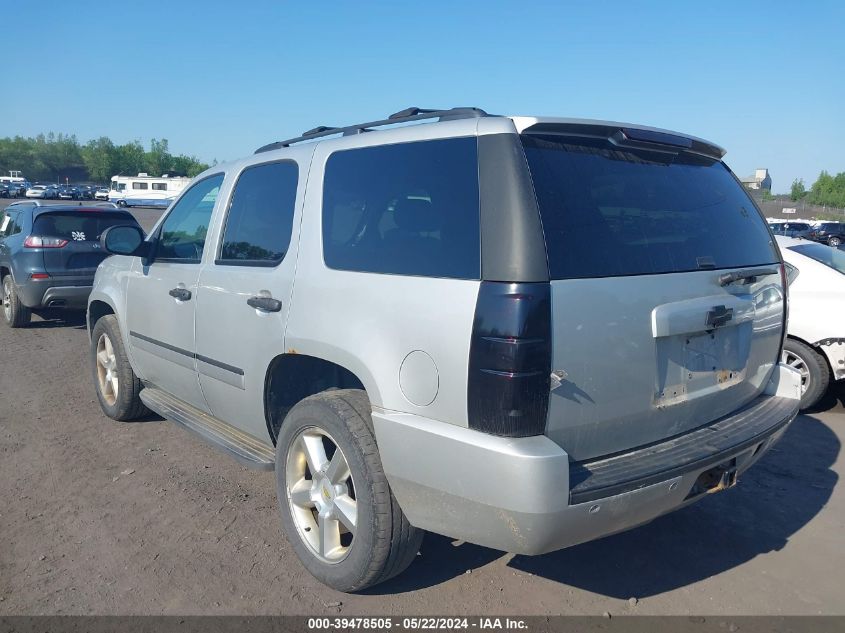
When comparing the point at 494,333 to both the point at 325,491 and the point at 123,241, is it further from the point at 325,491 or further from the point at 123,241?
the point at 123,241

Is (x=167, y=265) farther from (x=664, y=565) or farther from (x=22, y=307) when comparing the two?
(x=22, y=307)

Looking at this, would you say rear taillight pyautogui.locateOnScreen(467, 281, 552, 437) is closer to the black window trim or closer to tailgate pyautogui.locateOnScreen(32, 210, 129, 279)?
the black window trim

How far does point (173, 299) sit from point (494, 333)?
2665 mm

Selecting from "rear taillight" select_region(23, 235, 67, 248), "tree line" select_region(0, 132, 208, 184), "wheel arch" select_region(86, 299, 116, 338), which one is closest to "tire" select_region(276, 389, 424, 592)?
"wheel arch" select_region(86, 299, 116, 338)

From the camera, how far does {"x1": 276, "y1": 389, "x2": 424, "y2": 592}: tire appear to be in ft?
9.35

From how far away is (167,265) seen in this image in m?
4.50

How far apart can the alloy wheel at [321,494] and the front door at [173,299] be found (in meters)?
1.16

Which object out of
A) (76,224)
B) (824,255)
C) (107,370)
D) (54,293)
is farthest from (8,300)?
(824,255)

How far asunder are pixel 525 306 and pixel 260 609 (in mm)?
1839

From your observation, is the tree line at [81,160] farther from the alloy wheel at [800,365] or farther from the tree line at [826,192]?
A: the alloy wheel at [800,365]

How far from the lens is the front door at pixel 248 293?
344 cm

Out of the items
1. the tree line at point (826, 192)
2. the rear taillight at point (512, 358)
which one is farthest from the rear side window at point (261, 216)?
the tree line at point (826, 192)

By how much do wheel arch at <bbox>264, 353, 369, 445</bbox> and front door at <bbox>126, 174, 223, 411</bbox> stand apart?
31.9 inches

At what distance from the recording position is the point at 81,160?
4562 inches
